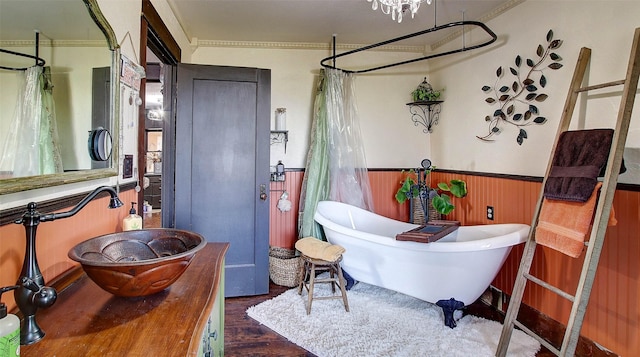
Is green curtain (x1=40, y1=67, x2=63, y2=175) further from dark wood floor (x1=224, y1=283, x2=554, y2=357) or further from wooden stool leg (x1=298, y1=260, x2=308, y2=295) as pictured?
wooden stool leg (x1=298, y1=260, x2=308, y2=295)

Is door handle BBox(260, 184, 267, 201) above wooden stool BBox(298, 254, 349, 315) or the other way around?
above

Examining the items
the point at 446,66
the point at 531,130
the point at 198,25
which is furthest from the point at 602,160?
the point at 198,25

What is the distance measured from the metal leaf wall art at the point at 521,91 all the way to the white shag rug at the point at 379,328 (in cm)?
142

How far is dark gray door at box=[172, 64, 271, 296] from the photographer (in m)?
2.75

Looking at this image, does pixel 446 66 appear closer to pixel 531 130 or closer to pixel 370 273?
pixel 531 130

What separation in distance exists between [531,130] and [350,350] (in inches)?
77.7

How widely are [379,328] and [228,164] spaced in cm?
175

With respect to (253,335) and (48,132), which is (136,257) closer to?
(48,132)

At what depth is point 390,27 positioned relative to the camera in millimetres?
3064

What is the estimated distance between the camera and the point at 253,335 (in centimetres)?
223

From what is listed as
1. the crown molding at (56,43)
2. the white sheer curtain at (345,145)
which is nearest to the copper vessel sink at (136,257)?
the crown molding at (56,43)

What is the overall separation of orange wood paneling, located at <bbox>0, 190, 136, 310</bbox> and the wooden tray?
1714 millimetres

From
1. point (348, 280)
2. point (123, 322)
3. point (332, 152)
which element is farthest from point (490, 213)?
point (123, 322)

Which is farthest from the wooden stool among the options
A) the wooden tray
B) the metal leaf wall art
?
the metal leaf wall art
